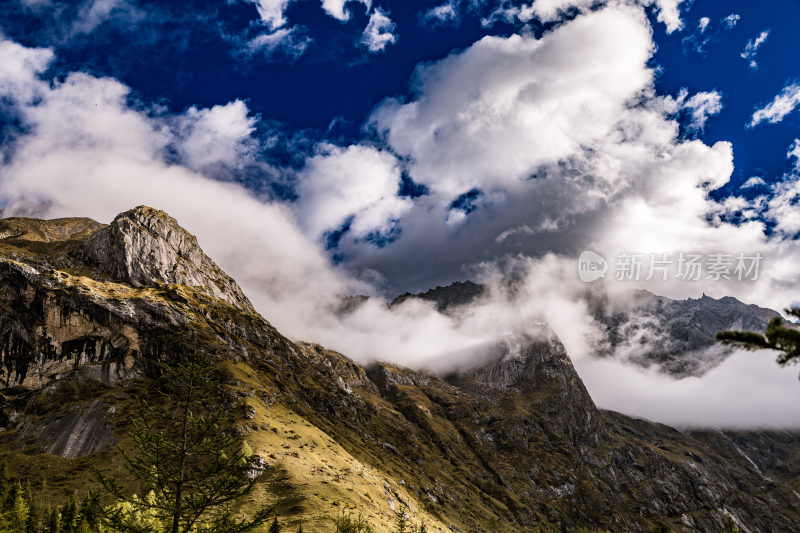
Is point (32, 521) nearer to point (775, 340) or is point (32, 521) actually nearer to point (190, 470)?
point (190, 470)

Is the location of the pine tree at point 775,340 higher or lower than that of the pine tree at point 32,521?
higher

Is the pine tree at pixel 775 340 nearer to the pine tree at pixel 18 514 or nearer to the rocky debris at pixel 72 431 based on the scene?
the pine tree at pixel 18 514

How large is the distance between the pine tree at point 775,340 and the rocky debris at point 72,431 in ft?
630

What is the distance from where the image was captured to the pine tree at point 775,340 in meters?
9.33

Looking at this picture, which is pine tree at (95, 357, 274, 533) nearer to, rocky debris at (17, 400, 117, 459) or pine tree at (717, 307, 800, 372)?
pine tree at (717, 307, 800, 372)

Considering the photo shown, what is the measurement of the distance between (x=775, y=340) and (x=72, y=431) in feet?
678

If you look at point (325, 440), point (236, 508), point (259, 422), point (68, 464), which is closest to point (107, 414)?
point (68, 464)

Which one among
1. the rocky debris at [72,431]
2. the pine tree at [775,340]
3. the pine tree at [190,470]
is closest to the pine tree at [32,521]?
the pine tree at [190,470]

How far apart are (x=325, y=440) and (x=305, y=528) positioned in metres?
109

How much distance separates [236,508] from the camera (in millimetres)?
100438

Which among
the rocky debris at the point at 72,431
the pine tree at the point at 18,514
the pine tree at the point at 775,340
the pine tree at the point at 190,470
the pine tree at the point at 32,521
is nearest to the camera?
the pine tree at the point at 775,340

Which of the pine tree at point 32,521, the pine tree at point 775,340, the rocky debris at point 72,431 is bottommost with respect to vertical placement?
the pine tree at point 32,521

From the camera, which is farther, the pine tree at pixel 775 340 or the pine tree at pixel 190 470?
the pine tree at pixel 190 470

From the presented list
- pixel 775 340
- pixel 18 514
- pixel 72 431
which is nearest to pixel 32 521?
pixel 18 514
